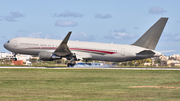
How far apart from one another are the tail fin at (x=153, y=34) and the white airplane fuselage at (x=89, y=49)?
5.17 feet

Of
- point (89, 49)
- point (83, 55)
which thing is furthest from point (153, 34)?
point (83, 55)

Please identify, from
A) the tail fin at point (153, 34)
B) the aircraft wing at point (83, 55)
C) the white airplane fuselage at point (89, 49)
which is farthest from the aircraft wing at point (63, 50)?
the tail fin at point (153, 34)

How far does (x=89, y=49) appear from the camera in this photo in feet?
187

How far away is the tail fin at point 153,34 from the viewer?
5612 centimetres

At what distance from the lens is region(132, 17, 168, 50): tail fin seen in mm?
56125

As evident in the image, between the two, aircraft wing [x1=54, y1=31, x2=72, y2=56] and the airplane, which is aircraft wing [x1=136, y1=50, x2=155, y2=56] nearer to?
the airplane

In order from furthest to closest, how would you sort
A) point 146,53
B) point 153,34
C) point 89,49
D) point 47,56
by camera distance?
point 89,49, point 153,34, point 146,53, point 47,56

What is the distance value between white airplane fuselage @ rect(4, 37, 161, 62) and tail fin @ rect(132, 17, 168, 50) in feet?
5.17

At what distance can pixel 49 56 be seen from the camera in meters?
53.2

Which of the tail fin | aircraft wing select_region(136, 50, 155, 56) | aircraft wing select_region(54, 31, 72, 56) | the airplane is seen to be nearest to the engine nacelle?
aircraft wing select_region(54, 31, 72, 56)

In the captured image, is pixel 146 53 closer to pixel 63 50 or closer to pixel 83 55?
pixel 83 55

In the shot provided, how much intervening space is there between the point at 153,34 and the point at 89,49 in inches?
468

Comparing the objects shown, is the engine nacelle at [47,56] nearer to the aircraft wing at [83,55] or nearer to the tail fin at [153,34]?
the aircraft wing at [83,55]

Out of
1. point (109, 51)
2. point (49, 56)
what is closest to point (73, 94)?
point (49, 56)
